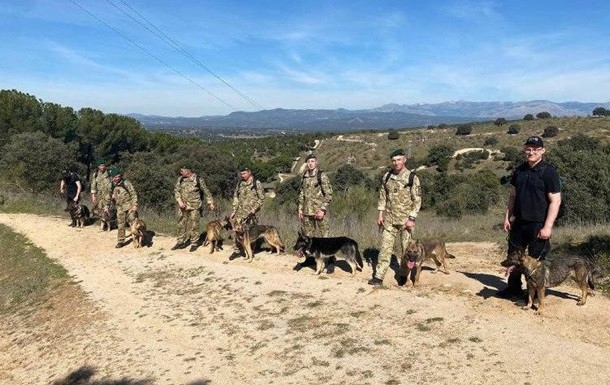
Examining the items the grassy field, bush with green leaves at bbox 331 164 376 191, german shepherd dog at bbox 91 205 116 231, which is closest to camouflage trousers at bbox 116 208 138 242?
the grassy field

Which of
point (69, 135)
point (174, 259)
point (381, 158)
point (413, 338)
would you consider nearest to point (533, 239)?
point (413, 338)

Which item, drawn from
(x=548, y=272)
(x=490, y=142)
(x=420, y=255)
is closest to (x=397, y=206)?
(x=420, y=255)

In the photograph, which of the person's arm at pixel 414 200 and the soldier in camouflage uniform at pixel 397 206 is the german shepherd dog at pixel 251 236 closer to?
the soldier in camouflage uniform at pixel 397 206

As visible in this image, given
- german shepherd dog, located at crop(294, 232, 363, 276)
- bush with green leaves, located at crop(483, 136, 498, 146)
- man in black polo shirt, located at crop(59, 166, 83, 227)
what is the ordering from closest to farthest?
german shepherd dog, located at crop(294, 232, 363, 276) < man in black polo shirt, located at crop(59, 166, 83, 227) < bush with green leaves, located at crop(483, 136, 498, 146)

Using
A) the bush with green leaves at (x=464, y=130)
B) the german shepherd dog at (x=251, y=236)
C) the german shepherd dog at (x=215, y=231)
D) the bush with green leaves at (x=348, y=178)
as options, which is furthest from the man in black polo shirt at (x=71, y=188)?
the bush with green leaves at (x=464, y=130)

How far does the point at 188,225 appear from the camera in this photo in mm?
11570

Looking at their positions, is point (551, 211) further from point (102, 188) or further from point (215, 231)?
point (102, 188)

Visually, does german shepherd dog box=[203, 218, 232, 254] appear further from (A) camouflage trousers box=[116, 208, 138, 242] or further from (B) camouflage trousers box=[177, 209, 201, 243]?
(A) camouflage trousers box=[116, 208, 138, 242]

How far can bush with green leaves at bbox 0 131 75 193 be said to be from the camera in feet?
99.3

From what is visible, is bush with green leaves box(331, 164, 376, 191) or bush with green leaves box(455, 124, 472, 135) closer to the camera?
bush with green leaves box(331, 164, 376, 191)

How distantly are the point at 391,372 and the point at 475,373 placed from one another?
2.84 ft

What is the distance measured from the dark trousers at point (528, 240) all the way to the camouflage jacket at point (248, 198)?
574cm

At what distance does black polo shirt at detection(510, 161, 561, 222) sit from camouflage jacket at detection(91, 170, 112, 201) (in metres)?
11.5

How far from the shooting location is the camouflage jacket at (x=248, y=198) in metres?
10.5
